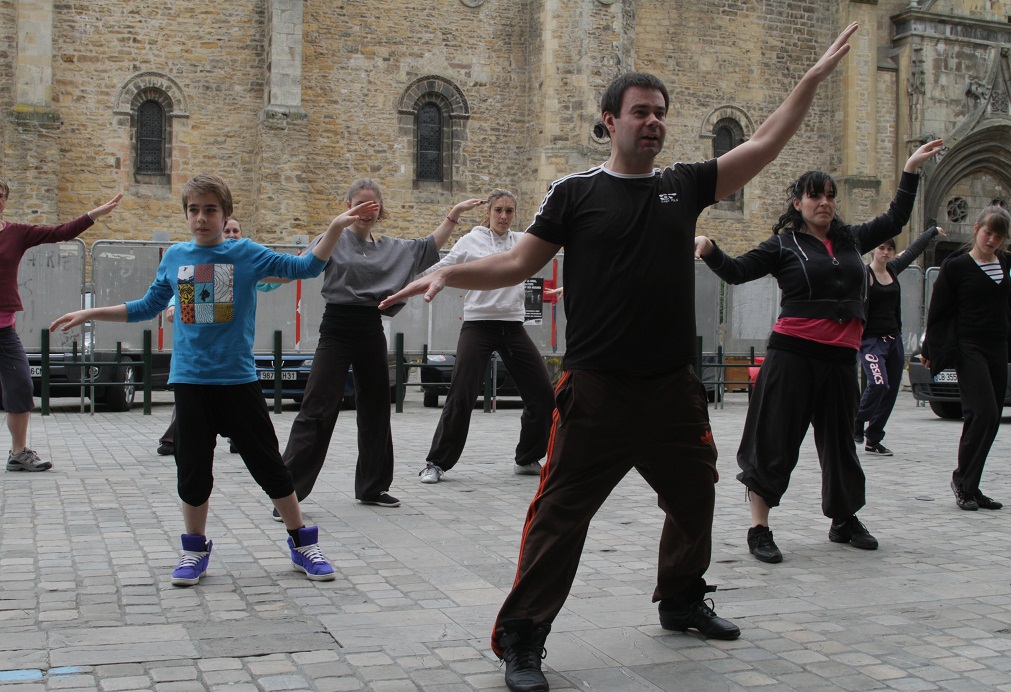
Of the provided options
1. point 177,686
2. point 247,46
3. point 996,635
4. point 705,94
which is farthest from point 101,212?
point 705,94

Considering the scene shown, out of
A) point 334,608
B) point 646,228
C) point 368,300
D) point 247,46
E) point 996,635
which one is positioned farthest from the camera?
point 247,46

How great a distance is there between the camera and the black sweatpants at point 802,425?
5.84m

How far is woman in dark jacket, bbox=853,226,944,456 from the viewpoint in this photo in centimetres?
1062

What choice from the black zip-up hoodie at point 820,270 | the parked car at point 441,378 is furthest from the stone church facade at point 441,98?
the black zip-up hoodie at point 820,270

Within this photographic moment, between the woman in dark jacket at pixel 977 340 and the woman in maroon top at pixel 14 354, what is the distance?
6.25 meters

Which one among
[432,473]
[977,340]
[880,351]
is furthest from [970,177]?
[432,473]

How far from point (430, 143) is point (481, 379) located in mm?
18412

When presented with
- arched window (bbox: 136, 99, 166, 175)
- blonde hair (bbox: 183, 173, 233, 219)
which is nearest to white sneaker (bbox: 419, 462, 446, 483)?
blonde hair (bbox: 183, 173, 233, 219)

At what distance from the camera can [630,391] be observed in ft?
12.7

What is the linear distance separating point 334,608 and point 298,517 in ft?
2.44

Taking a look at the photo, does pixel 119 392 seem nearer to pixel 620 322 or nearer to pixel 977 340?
pixel 977 340

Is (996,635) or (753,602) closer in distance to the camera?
(996,635)

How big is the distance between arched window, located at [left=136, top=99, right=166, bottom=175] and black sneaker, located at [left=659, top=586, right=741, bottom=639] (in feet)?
71.8

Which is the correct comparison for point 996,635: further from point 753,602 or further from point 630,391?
point 630,391
